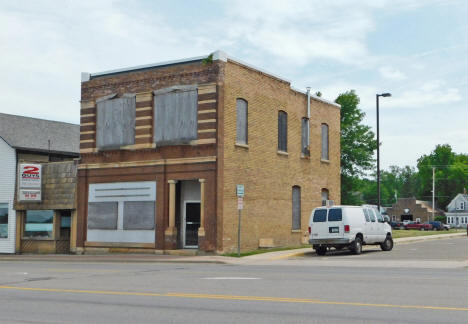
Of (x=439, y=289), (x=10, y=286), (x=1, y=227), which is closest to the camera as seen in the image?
(x=439, y=289)

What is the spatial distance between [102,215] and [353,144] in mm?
30555

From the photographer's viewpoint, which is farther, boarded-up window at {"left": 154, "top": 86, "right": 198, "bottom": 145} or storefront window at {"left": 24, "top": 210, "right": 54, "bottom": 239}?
storefront window at {"left": 24, "top": 210, "right": 54, "bottom": 239}

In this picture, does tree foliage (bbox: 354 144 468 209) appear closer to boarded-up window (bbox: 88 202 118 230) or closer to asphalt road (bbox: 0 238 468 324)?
boarded-up window (bbox: 88 202 118 230)

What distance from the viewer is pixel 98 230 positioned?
3097 centimetres

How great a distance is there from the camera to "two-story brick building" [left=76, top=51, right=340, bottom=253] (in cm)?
2770

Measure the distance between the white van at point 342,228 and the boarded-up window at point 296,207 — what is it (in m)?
6.42

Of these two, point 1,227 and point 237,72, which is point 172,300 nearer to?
point 237,72

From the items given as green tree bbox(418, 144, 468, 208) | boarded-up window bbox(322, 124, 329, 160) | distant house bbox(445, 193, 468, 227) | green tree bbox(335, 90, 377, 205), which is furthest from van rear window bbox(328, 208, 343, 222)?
green tree bbox(418, 144, 468, 208)

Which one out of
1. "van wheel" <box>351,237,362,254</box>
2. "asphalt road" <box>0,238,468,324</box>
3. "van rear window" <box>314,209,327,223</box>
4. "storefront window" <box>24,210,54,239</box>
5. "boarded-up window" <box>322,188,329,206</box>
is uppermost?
"boarded-up window" <box>322,188,329,206</box>

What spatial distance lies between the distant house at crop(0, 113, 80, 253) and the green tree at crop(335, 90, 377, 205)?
2596 centimetres

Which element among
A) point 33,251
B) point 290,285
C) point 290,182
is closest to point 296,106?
point 290,182

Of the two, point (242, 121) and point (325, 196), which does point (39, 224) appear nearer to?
point (242, 121)

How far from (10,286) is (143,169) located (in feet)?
49.4

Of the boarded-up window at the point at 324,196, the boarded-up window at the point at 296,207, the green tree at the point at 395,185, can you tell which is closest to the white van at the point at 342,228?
the boarded-up window at the point at 296,207
